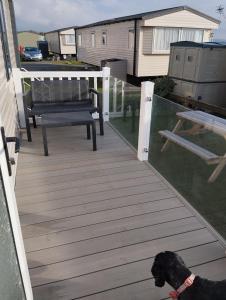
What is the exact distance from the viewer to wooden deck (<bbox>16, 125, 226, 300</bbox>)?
5.72ft

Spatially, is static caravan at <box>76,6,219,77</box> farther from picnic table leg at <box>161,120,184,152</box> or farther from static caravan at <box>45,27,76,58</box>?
static caravan at <box>45,27,76,58</box>

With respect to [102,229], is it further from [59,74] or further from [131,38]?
[131,38]

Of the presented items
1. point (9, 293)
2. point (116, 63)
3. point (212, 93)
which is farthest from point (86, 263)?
point (116, 63)

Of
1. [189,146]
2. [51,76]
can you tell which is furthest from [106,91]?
[189,146]

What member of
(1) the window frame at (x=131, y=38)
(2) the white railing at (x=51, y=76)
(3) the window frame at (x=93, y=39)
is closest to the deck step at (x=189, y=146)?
(2) the white railing at (x=51, y=76)

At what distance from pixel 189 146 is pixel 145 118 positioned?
2.22 ft

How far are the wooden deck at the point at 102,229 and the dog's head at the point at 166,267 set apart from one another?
0.87 feet

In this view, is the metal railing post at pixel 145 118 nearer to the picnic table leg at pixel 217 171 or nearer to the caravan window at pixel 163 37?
the picnic table leg at pixel 217 171

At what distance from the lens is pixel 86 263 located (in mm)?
1881

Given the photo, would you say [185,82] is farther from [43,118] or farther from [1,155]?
[1,155]

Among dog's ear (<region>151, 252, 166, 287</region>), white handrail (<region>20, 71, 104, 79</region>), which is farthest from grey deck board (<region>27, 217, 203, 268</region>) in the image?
white handrail (<region>20, 71, 104, 79</region>)

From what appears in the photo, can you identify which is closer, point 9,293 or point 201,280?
point 9,293

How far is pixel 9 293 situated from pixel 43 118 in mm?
2889

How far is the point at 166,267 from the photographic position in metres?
1.46
